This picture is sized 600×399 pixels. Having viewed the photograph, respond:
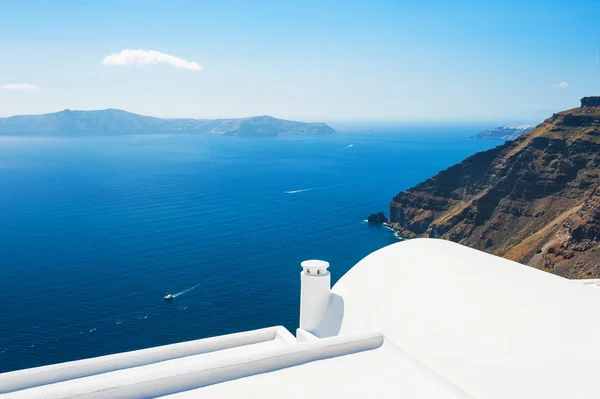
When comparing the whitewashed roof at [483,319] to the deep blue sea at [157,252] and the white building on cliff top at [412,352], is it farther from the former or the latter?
the deep blue sea at [157,252]

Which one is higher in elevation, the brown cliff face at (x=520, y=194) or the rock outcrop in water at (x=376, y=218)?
the brown cliff face at (x=520, y=194)

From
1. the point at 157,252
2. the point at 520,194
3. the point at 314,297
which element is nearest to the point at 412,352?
the point at 314,297

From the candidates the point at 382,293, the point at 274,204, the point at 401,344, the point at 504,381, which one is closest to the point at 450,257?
the point at 382,293

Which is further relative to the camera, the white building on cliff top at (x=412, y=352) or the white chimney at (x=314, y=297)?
the white chimney at (x=314, y=297)

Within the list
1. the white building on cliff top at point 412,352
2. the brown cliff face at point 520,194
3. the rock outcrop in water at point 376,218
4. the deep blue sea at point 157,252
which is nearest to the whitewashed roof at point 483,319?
the white building on cliff top at point 412,352

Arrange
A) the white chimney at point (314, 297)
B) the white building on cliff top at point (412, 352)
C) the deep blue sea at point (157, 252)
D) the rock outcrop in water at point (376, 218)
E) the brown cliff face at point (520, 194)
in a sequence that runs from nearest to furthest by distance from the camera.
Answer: the white building on cliff top at point (412, 352)
the white chimney at point (314, 297)
the deep blue sea at point (157, 252)
the brown cliff face at point (520, 194)
the rock outcrop in water at point (376, 218)

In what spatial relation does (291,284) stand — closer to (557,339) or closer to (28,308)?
(28,308)

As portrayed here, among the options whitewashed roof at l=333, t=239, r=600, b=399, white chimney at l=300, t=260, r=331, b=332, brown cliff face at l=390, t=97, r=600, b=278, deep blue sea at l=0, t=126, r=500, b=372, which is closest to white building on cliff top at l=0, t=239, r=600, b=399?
whitewashed roof at l=333, t=239, r=600, b=399
